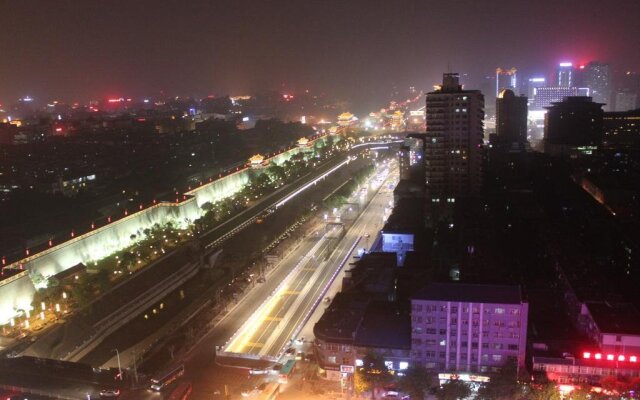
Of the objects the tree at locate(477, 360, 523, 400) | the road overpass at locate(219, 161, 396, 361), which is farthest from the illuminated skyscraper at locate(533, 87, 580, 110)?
the tree at locate(477, 360, 523, 400)

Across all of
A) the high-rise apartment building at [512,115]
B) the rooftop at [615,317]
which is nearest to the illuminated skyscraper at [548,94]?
the high-rise apartment building at [512,115]

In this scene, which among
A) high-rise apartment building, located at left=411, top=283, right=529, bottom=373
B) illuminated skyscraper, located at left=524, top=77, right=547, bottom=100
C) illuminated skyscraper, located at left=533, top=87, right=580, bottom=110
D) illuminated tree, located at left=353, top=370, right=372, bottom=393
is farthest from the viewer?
illuminated skyscraper, located at left=524, top=77, right=547, bottom=100

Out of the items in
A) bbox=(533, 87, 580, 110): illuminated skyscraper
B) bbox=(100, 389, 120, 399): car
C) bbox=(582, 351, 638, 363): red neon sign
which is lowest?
bbox=(100, 389, 120, 399): car

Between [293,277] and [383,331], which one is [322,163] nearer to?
[293,277]

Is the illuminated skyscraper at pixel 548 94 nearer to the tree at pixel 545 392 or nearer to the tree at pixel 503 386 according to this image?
the tree at pixel 503 386

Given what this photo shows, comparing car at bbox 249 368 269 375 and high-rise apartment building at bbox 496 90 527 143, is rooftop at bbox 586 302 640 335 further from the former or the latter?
high-rise apartment building at bbox 496 90 527 143

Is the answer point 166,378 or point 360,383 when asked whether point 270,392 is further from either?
point 166,378

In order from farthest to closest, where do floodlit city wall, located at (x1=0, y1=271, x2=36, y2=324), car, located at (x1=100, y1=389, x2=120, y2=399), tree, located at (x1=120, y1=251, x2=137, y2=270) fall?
1. tree, located at (x1=120, y1=251, x2=137, y2=270)
2. floodlit city wall, located at (x1=0, y1=271, x2=36, y2=324)
3. car, located at (x1=100, y1=389, x2=120, y2=399)
